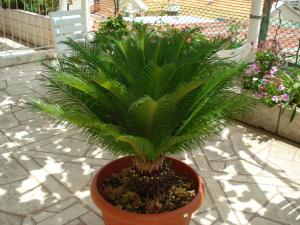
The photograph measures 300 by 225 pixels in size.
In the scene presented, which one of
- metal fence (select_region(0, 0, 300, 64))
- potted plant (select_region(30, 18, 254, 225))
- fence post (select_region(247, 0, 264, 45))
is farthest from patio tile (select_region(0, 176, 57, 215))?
metal fence (select_region(0, 0, 300, 64))

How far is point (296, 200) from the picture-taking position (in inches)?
138

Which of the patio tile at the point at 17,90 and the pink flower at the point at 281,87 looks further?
the patio tile at the point at 17,90

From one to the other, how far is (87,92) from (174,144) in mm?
672

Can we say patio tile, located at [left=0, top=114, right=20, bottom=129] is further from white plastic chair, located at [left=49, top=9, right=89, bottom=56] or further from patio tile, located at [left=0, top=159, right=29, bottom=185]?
white plastic chair, located at [left=49, top=9, right=89, bottom=56]

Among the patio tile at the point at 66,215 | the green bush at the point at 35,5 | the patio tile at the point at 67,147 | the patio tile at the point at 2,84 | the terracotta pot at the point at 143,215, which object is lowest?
the patio tile at the point at 66,215

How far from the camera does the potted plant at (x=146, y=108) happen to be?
227cm

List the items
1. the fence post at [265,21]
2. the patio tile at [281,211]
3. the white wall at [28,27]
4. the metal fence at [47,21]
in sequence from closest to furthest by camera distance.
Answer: the patio tile at [281,211]
the fence post at [265,21]
the metal fence at [47,21]
the white wall at [28,27]

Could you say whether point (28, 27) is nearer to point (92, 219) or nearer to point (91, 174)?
point (91, 174)

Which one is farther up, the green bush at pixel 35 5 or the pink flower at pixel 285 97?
the green bush at pixel 35 5

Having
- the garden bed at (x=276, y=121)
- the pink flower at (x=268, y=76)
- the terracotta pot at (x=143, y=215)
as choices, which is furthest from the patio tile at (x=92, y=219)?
the pink flower at (x=268, y=76)

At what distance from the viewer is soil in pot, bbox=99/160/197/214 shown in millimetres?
2541

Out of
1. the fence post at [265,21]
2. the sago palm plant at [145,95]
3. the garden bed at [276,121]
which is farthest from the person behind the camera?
the fence post at [265,21]

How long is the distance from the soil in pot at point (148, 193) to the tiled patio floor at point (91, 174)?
0.64 m

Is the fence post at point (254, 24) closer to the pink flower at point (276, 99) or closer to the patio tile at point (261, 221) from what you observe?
the pink flower at point (276, 99)
